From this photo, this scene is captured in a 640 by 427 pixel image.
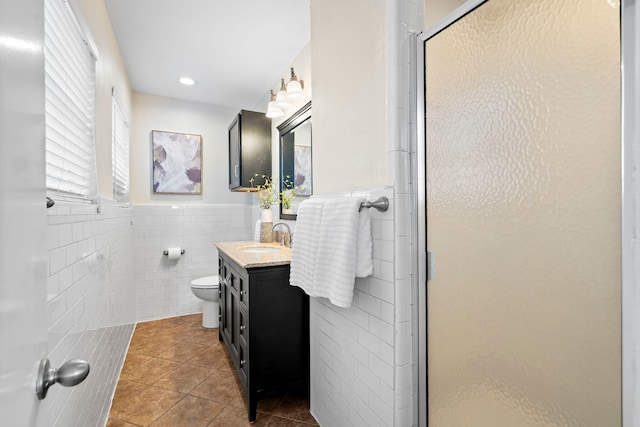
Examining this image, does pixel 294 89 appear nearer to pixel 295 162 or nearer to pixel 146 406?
pixel 295 162

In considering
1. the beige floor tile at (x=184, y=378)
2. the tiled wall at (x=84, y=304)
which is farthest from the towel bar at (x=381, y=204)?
the beige floor tile at (x=184, y=378)

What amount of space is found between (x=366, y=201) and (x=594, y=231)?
2.40 feet

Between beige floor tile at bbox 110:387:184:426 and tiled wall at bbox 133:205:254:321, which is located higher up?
tiled wall at bbox 133:205:254:321

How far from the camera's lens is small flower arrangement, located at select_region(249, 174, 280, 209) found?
2.98 m

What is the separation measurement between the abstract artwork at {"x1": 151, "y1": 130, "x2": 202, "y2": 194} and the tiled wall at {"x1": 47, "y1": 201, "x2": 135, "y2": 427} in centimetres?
146

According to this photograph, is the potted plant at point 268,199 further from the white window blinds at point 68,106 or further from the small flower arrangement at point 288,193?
the white window blinds at point 68,106

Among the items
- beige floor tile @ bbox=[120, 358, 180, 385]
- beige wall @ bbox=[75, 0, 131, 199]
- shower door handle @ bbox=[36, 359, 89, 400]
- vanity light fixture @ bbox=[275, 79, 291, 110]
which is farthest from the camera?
vanity light fixture @ bbox=[275, 79, 291, 110]

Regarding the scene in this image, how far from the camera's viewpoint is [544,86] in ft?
2.53

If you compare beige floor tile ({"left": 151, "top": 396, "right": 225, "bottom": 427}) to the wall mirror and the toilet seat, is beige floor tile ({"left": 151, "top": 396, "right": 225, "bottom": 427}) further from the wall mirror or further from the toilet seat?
the wall mirror

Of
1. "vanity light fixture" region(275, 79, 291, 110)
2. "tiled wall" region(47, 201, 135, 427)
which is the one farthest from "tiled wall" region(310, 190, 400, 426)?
"vanity light fixture" region(275, 79, 291, 110)

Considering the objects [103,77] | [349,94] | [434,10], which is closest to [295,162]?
[349,94]

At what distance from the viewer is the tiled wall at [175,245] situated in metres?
3.48

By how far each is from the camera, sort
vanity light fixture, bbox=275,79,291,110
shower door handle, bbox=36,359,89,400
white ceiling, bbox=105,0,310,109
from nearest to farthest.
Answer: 1. shower door handle, bbox=36,359,89,400
2. white ceiling, bbox=105,0,310,109
3. vanity light fixture, bbox=275,79,291,110

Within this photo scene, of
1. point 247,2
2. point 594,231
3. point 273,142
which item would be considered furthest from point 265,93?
point 594,231
